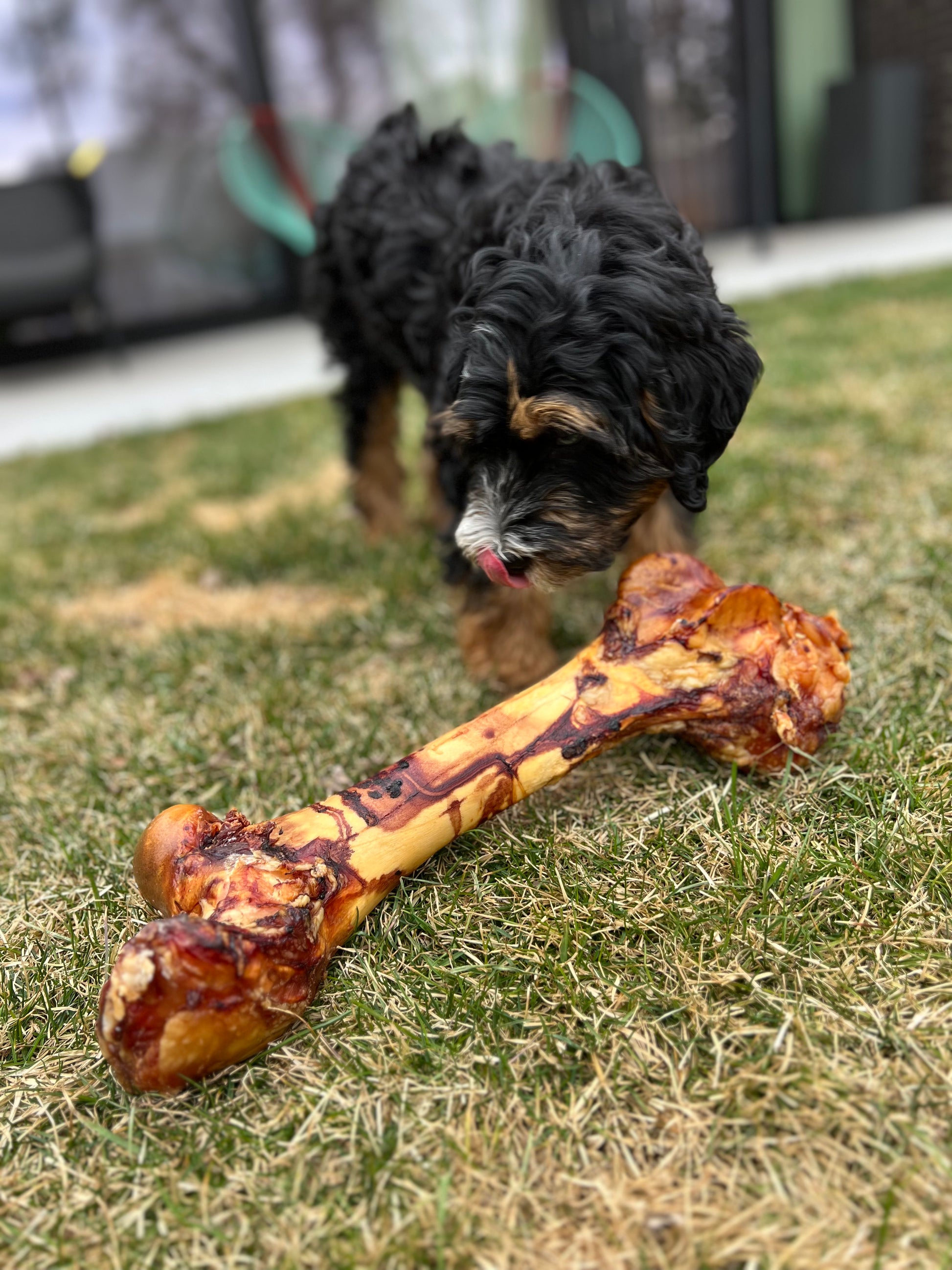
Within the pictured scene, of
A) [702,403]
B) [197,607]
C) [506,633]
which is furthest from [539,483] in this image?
[197,607]

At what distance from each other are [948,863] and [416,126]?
3.20 meters

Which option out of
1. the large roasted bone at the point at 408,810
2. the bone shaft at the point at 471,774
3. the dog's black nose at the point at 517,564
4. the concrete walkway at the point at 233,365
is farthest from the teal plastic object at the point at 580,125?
the bone shaft at the point at 471,774

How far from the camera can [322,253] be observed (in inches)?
156

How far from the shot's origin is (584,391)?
2125 millimetres

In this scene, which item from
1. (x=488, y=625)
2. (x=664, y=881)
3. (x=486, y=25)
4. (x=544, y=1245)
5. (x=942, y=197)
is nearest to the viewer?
(x=544, y=1245)

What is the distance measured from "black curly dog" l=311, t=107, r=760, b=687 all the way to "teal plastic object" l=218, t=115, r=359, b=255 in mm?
6542

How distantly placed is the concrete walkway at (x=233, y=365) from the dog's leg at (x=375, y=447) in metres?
3.04

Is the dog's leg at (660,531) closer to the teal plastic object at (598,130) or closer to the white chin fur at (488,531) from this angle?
the white chin fur at (488,531)

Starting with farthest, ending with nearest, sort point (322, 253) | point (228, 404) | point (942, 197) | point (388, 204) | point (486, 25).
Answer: point (942, 197), point (486, 25), point (228, 404), point (322, 253), point (388, 204)

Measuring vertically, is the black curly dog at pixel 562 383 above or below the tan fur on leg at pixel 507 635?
above

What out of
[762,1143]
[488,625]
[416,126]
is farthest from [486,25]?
[762,1143]

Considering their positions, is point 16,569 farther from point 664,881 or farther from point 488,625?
point 664,881

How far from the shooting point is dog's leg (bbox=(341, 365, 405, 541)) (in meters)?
4.16

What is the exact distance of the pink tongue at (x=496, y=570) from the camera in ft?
7.66
